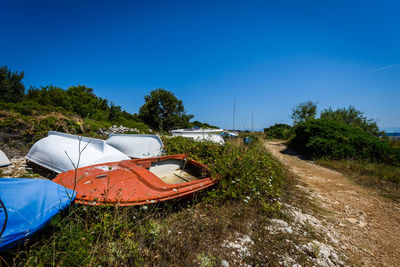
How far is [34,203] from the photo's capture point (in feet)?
6.21

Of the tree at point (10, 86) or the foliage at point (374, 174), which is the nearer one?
the foliage at point (374, 174)

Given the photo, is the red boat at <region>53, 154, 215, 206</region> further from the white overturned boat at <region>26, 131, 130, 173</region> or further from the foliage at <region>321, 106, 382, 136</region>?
the foliage at <region>321, 106, 382, 136</region>

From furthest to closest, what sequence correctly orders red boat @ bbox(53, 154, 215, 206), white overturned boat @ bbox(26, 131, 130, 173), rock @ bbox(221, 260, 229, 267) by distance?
white overturned boat @ bbox(26, 131, 130, 173) → red boat @ bbox(53, 154, 215, 206) → rock @ bbox(221, 260, 229, 267)

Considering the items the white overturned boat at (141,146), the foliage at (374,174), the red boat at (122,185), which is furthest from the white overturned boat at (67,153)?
the foliage at (374,174)

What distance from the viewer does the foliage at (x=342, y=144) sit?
324 inches

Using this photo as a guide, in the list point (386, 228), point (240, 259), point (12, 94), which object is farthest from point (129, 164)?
point (12, 94)

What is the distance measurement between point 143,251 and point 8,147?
8.93m

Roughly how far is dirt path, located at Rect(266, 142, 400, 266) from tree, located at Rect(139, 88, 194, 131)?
20.8 m

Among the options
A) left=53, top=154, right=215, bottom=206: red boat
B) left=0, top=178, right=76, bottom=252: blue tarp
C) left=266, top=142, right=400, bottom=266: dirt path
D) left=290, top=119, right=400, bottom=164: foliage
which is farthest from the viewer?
left=290, top=119, right=400, bottom=164: foliage

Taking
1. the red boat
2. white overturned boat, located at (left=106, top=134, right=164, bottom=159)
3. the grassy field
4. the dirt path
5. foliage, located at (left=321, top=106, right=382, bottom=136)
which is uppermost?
foliage, located at (left=321, top=106, right=382, bottom=136)

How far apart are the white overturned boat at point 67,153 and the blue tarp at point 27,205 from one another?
175 cm

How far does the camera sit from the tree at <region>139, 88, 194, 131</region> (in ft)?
82.2

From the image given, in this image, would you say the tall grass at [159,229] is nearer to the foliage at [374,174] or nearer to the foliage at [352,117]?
the foliage at [374,174]

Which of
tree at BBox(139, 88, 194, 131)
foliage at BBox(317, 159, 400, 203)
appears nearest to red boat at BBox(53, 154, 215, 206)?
foliage at BBox(317, 159, 400, 203)
